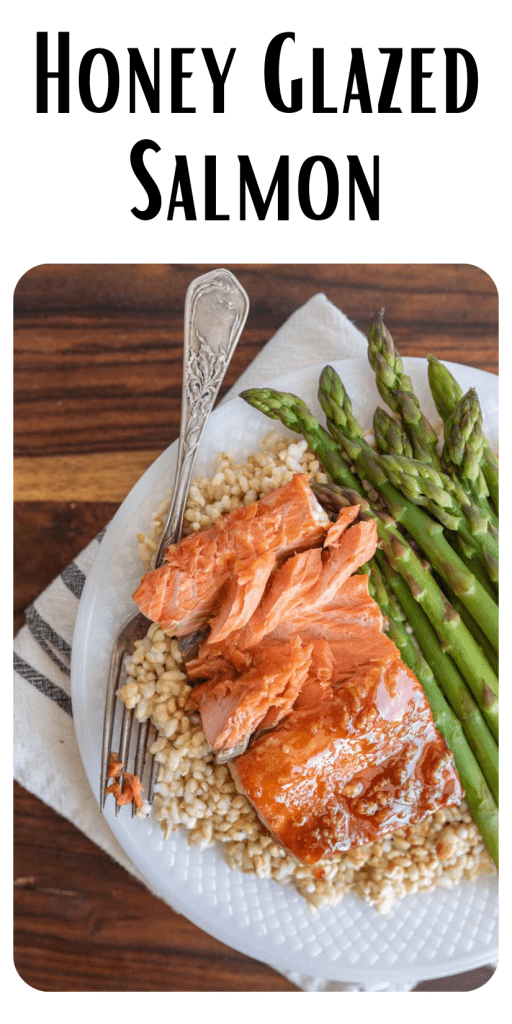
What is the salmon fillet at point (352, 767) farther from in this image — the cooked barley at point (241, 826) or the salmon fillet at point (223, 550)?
the salmon fillet at point (223, 550)

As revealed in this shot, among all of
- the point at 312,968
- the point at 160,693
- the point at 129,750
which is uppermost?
the point at 160,693

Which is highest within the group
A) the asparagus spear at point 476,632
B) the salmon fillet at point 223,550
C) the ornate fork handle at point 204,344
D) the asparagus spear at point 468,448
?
the ornate fork handle at point 204,344

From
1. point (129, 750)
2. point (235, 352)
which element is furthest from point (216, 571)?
point (235, 352)

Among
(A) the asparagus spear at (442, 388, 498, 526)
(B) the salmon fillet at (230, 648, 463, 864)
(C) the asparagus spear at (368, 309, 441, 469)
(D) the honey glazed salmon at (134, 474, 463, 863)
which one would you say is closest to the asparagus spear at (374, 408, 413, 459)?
(C) the asparagus spear at (368, 309, 441, 469)

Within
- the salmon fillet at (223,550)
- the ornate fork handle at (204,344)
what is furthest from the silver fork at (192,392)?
the salmon fillet at (223,550)

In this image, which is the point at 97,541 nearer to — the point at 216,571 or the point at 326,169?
the point at 216,571

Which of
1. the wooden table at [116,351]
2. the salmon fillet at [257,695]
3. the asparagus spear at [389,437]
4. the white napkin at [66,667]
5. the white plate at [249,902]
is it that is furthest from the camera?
the wooden table at [116,351]
